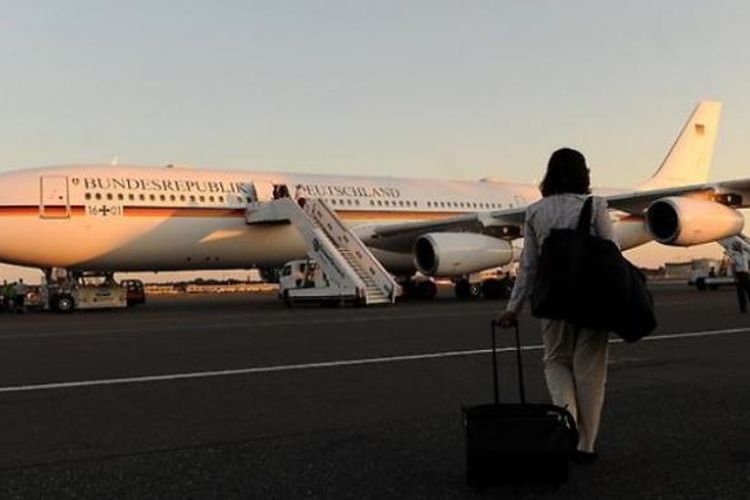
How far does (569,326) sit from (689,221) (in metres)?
16.6

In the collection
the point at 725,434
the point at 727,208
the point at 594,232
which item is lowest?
the point at 725,434

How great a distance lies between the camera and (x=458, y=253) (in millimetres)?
21578

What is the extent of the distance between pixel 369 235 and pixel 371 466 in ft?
66.2

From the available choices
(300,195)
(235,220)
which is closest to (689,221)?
(300,195)

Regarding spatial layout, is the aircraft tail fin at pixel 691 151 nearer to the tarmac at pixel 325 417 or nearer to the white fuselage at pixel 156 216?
the white fuselage at pixel 156 216

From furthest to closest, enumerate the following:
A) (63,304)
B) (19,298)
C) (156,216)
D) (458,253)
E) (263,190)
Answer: (19,298)
(263,190)
(63,304)
(458,253)
(156,216)

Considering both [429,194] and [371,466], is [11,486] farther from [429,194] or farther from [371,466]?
[429,194]

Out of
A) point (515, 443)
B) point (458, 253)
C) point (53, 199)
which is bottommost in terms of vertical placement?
point (515, 443)

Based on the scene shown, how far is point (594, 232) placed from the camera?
430cm

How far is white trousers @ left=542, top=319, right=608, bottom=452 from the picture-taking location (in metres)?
4.36

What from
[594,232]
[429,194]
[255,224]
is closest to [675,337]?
[594,232]

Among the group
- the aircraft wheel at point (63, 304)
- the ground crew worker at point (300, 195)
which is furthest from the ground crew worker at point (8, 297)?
the ground crew worker at point (300, 195)

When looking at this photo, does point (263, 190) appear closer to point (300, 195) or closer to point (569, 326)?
point (300, 195)

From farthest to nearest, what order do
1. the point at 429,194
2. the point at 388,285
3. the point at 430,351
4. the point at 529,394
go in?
the point at 429,194, the point at 388,285, the point at 430,351, the point at 529,394
